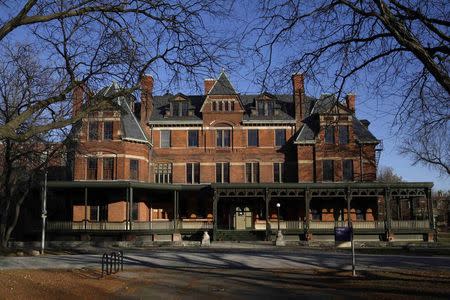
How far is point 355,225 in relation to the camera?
43.4 metres

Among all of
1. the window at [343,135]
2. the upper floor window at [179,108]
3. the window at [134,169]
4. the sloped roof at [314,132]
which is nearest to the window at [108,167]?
the window at [134,169]

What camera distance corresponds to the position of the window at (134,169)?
4597 cm

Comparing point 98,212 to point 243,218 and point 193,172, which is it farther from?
point 243,218

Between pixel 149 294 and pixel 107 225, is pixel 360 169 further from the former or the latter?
pixel 149 294

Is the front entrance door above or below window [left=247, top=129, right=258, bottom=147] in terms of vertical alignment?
below

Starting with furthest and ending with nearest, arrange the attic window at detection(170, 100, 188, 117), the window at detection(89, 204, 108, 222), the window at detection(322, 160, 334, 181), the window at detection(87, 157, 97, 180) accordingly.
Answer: the attic window at detection(170, 100, 188, 117) → the window at detection(322, 160, 334, 181) → the window at detection(87, 157, 97, 180) → the window at detection(89, 204, 108, 222)

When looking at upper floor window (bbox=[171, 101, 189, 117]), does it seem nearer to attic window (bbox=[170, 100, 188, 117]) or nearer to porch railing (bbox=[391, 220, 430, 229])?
attic window (bbox=[170, 100, 188, 117])

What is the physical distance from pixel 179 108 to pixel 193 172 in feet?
20.7

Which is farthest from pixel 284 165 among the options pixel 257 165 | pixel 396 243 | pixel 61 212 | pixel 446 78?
pixel 446 78

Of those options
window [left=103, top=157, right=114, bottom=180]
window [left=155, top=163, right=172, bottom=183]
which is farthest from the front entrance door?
window [left=103, top=157, right=114, bottom=180]

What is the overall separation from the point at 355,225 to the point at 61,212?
2528 centimetres

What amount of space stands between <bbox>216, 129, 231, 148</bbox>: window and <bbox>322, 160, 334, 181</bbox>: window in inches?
361

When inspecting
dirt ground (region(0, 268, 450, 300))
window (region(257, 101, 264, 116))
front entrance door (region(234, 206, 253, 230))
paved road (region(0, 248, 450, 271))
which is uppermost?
window (region(257, 101, 264, 116))

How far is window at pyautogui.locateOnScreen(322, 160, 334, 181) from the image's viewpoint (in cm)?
4769
